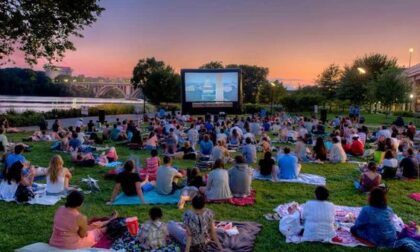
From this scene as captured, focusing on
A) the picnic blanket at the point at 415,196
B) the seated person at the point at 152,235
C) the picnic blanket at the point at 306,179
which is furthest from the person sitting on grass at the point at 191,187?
the picnic blanket at the point at 415,196

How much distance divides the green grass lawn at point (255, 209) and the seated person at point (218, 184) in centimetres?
28

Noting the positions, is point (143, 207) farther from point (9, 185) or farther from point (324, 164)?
point (324, 164)

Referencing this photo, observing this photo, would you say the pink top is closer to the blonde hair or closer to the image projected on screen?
the blonde hair

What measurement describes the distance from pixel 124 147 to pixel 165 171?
8849 mm

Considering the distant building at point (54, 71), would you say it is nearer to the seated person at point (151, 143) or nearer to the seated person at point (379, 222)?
the seated person at point (151, 143)

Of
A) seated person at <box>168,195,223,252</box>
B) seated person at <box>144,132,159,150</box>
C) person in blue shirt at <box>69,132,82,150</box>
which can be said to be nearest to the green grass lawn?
seated person at <box>168,195,223,252</box>

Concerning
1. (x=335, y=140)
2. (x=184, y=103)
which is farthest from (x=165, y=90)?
(x=335, y=140)

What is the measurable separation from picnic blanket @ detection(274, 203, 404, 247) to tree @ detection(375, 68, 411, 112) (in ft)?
105

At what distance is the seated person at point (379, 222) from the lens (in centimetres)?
598

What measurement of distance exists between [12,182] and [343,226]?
6.86m

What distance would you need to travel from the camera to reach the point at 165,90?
184 ft

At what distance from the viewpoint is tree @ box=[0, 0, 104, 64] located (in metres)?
17.3

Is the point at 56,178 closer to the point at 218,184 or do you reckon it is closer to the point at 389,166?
the point at 218,184

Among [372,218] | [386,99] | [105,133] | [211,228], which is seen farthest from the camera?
[386,99]
